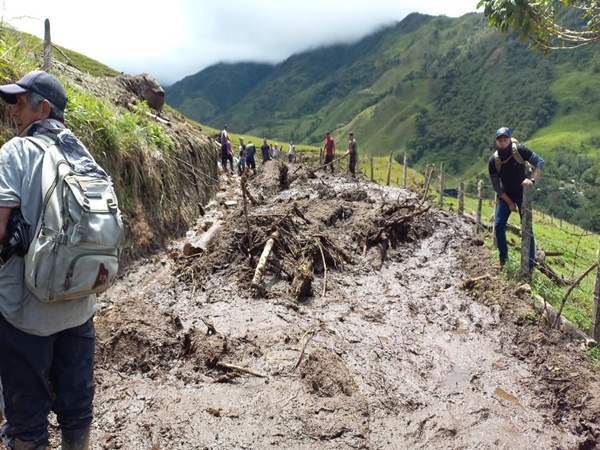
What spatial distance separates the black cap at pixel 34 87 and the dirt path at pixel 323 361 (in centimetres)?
265

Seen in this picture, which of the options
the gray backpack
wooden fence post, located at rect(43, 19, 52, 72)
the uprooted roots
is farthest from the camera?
the uprooted roots

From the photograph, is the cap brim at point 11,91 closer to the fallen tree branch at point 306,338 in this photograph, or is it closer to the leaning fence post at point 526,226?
the fallen tree branch at point 306,338

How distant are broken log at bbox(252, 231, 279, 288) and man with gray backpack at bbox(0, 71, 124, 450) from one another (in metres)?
4.39

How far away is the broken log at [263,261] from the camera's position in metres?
6.81

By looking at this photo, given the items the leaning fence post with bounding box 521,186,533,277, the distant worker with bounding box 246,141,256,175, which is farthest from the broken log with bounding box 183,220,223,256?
the distant worker with bounding box 246,141,256,175

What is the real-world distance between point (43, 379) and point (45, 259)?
2.18 feet

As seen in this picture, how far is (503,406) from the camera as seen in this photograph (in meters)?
4.36

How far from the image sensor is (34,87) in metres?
2.32

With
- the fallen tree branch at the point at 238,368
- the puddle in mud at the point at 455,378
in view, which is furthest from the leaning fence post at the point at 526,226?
the fallen tree branch at the point at 238,368

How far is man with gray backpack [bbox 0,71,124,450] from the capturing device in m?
2.13

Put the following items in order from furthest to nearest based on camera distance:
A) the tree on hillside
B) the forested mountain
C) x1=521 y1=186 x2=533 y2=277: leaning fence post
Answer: the forested mountain
x1=521 y1=186 x2=533 y2=277: leaning fence post
the tree on hillside

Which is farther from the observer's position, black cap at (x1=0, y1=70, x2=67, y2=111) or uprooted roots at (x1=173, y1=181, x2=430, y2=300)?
uprooted roots at (x1=173, y1=181, x2=430, y2=300)

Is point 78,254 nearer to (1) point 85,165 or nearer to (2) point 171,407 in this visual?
(1) point 85,165

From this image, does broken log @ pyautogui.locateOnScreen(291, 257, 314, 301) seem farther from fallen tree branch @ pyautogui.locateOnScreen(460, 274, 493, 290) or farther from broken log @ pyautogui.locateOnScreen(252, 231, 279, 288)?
fallen tree branch @ pyautogui.locateOnScreen(460, 274, 493, 290)
